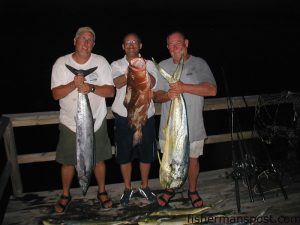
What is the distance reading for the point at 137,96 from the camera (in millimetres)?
3576

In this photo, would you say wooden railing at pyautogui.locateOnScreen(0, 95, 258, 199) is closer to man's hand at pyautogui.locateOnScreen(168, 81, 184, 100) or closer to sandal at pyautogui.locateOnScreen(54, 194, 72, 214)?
sandal at pyautogui.locateOnScreen(54, 194, 72, 214)

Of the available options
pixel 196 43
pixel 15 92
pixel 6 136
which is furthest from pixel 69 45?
pixel 6 136

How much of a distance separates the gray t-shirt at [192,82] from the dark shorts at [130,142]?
203 millimetres

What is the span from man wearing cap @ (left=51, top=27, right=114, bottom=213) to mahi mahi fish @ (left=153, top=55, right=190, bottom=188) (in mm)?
792

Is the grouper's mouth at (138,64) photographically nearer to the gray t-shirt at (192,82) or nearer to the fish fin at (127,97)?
the fish fin at (127,97)

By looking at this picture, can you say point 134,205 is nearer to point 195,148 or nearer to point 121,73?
point 195,148

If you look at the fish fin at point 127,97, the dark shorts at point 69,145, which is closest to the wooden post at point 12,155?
the dark shorts at point 69,145

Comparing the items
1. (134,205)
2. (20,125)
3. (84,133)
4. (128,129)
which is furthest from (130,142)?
(20,125)

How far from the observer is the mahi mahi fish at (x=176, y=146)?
11.9 ft

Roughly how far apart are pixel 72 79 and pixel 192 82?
1.42 m

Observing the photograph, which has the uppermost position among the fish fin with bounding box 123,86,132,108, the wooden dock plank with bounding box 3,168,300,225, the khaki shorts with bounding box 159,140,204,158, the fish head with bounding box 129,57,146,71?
the fish head with bounding box 129,57,146,71

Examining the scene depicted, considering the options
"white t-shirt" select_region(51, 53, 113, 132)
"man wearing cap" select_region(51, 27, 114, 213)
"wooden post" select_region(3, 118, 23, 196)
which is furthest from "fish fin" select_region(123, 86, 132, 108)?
"wooden post" select_region(3, 118, 23, 196)

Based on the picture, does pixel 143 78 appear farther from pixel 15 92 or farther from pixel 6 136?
pixel 15 92

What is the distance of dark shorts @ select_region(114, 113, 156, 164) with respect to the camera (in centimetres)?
405
